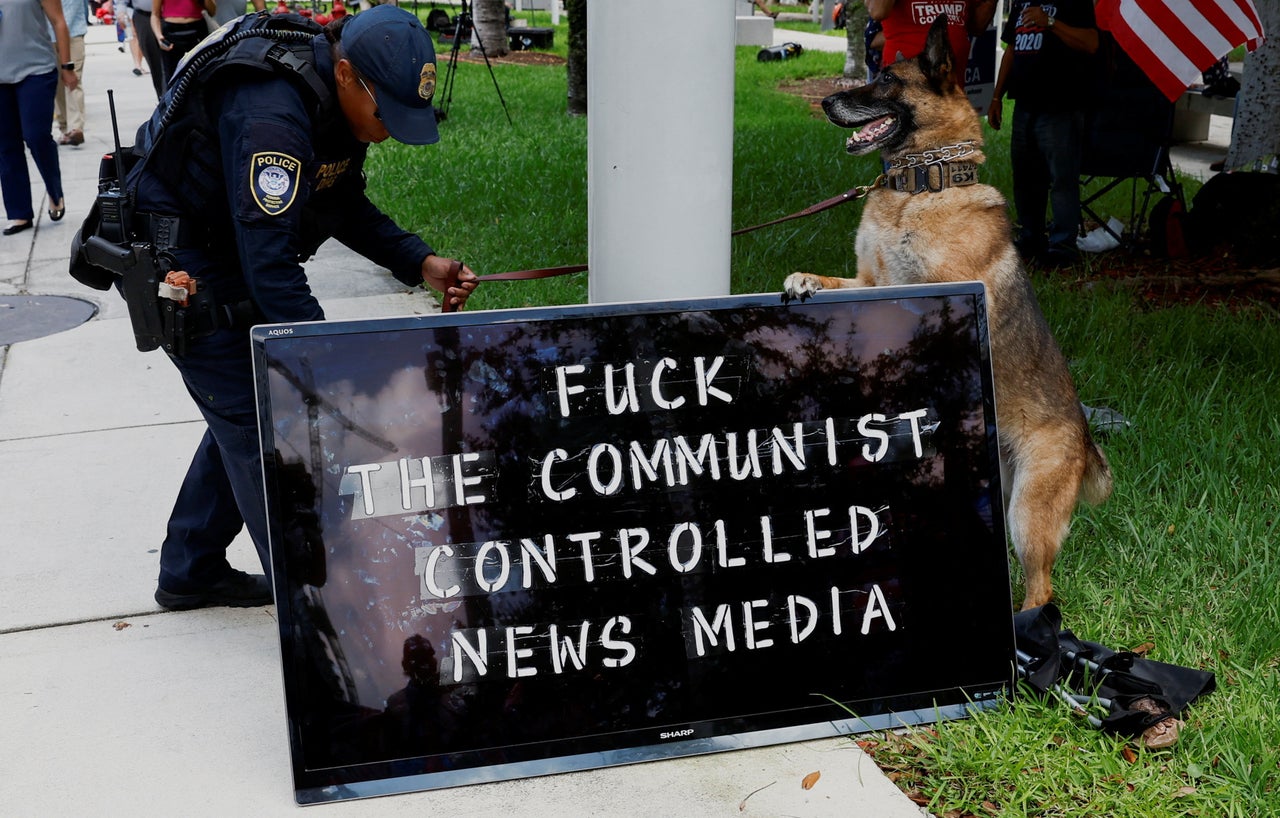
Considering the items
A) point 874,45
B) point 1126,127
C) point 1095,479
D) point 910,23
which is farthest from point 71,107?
point 1095,479

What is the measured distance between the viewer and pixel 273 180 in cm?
274

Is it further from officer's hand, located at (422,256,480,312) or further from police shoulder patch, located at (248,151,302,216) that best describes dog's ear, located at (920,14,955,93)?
police shoulder patch, located at (248,151,302,216)

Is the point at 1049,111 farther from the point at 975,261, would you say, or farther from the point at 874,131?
the point at 975,261

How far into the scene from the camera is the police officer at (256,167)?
2.78 meters

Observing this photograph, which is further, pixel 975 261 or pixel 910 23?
pixel 910 23

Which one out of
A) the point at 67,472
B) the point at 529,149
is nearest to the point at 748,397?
the point at 67,472

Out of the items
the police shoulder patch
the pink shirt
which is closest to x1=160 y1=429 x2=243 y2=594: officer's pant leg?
the police shoulder patch

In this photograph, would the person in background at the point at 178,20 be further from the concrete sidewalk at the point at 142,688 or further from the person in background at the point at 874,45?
the person in background at the point at 874,45

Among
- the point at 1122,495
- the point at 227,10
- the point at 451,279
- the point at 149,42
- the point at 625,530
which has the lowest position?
the point at 1122,495

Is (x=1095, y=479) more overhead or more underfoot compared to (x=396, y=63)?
more underfoot

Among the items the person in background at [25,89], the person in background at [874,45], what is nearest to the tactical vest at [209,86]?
the person in background at [874,45]

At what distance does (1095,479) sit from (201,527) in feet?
8.98

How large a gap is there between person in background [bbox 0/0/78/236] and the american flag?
267 inches

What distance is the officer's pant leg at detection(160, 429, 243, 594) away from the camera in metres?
3.46
